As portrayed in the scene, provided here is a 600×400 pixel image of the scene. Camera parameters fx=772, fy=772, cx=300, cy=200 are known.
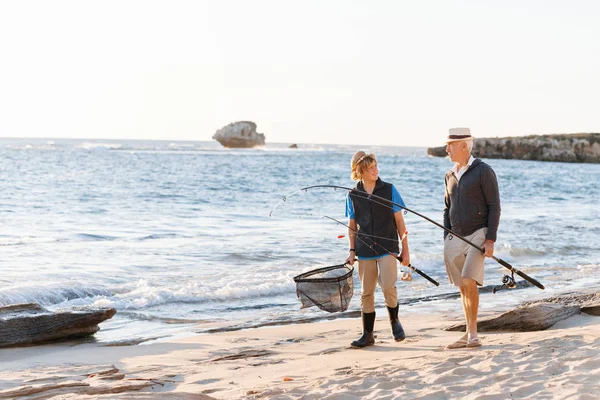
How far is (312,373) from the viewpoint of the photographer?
5.49m

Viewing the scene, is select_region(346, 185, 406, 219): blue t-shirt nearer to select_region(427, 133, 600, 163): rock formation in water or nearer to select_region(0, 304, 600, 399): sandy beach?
select_region(0, 304, 600, 399): sandy beach

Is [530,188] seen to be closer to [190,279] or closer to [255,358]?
[190,279]

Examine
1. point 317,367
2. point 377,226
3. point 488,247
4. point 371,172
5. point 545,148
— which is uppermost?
point 545,148

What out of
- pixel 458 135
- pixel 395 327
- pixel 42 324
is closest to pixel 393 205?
pixel 458 135

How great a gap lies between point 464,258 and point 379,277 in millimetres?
823

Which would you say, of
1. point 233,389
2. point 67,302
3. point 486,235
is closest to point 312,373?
point 233,389

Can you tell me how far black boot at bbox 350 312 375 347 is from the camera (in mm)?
6566

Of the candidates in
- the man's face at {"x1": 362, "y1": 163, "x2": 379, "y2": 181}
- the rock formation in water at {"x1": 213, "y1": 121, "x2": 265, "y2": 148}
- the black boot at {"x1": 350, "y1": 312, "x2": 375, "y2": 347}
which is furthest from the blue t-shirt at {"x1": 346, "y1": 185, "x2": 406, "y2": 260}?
the rock formation in water at {"x1": 213, "y1": 121, "x2": 265, "y2": 148}

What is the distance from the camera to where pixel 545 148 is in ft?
257

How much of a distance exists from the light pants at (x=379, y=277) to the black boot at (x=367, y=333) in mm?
64

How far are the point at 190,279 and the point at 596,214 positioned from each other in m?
16.2

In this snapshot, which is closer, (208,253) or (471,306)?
(471,306)

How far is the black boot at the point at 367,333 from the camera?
6566 millimetres

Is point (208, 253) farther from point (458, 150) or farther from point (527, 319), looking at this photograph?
point (458, 150)
